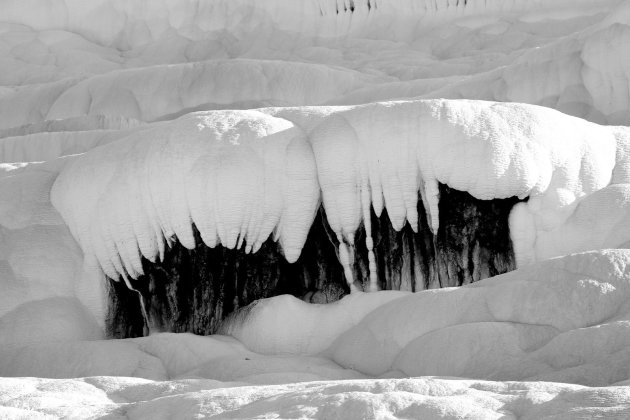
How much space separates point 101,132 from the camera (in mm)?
14234

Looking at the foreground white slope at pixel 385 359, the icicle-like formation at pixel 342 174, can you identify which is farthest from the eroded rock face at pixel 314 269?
the foreground white slope at pixel 385 359

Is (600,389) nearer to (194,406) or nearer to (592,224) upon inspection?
(194,406)

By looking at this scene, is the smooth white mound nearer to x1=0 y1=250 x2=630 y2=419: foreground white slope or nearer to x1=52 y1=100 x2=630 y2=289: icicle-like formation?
x1=0 y1=250 x2=630 y2=419: foreground white slope

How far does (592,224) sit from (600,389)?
3783 mm

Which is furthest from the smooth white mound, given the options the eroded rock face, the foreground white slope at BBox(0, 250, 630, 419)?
the eroded rock face

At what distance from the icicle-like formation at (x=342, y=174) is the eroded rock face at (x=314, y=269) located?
112 mm

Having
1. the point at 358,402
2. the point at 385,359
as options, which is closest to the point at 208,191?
the point at 385,359

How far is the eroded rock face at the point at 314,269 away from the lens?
28.2 feet

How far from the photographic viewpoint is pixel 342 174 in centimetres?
864

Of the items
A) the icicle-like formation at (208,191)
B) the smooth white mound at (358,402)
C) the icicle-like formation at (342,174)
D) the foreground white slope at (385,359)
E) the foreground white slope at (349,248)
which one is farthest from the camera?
the icicle-like formation at (208,191)

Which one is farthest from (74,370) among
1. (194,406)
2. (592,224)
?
(592,224)

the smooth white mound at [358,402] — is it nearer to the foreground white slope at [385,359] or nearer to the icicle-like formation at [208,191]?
the foreground white slope at [385,359]

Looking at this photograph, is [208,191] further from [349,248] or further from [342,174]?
[349,248]

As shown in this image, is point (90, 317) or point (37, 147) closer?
point (90, 317)
